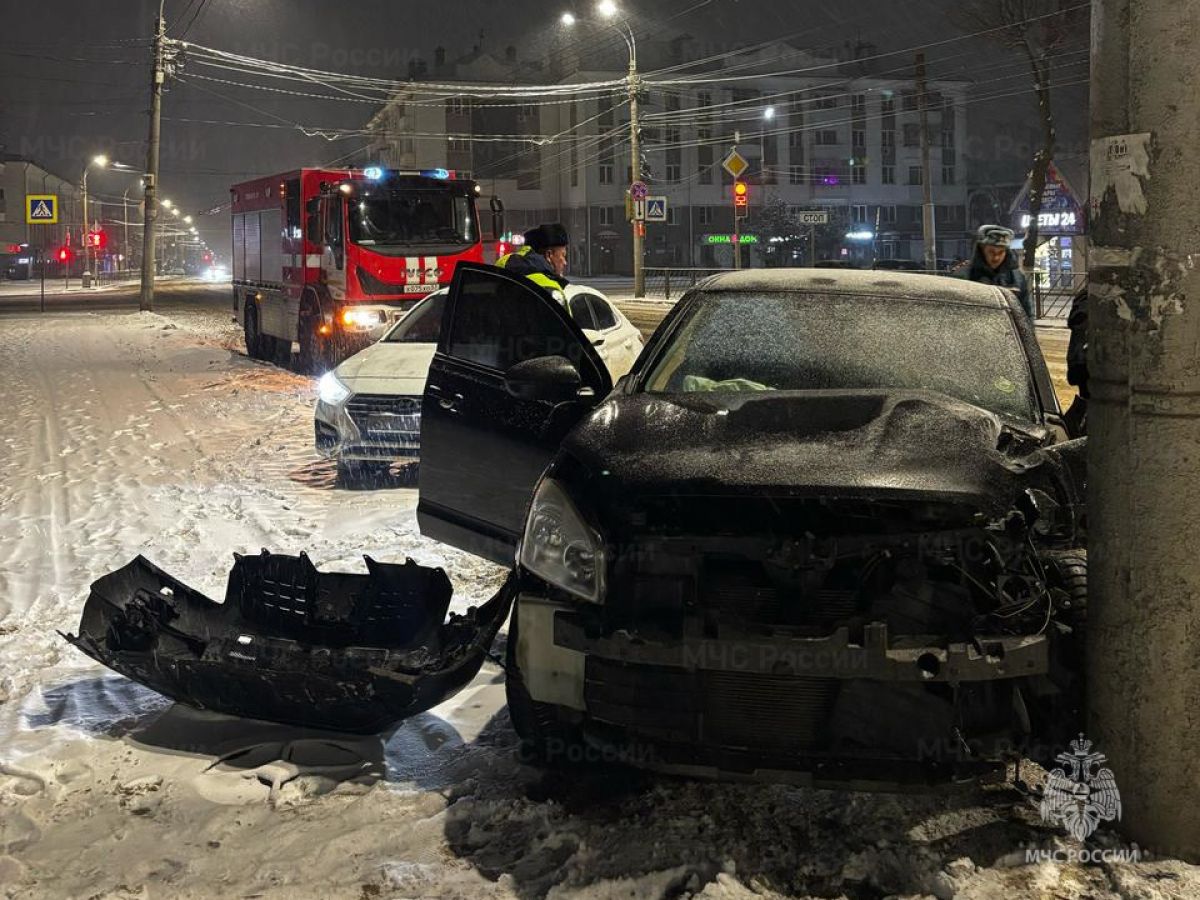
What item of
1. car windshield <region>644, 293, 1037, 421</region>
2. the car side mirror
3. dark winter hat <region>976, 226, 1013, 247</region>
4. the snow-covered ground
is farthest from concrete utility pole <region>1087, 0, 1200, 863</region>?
dark winter hat <region>976, 226, 1013, 247</region>

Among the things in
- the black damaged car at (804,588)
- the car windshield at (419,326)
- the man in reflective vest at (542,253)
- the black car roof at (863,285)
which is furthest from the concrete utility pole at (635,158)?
the black damaged car at (804,588)

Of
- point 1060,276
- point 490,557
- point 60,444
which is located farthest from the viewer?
point 1060,276

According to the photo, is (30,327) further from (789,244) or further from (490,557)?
(789,244)

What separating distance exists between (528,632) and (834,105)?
82.4 meters

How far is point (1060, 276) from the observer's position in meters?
33.0

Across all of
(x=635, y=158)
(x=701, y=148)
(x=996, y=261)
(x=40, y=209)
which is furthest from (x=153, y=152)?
(x=701, y=148)

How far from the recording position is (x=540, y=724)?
144 inches

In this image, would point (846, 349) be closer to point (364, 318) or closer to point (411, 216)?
point (364, 318)

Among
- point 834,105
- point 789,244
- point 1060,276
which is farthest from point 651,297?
point 834,105

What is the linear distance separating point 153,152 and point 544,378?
34.5 meters

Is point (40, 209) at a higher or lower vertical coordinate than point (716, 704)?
higher

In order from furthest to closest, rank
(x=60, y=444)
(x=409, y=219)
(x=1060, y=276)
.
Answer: (x=1060, y=276) → (x=409, y=219) → (x=60, y=444)

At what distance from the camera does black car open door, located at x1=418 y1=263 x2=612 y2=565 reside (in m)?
4.94

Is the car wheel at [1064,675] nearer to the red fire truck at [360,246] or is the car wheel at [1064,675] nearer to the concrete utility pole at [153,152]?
the red fire truck at [360,246]
